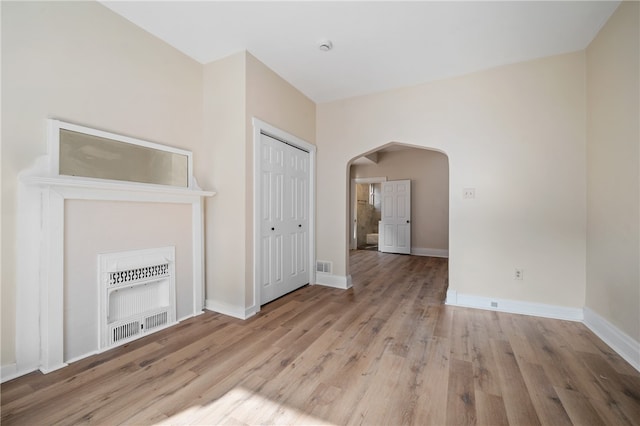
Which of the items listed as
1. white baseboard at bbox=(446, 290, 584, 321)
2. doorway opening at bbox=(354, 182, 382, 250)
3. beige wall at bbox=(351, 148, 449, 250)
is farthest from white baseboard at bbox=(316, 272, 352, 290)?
doorway opening at bbox=(354, 182, 382, 250)

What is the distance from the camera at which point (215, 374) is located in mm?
1788

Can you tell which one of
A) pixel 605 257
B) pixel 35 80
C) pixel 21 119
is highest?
pixel 35 80

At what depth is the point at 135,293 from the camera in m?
2.34

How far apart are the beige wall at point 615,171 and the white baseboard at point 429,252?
13.1 ft

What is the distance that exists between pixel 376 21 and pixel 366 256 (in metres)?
5.16

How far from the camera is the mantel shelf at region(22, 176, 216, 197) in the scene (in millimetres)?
1709

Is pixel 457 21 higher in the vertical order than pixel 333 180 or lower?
higher

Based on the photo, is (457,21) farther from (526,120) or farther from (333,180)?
(333,180)

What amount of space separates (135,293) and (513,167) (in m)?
4.13

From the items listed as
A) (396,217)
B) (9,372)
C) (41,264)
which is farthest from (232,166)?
(396,217)

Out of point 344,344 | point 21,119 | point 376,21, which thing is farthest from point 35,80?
point 344,344

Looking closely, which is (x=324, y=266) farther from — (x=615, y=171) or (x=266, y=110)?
(x=615, y=171)

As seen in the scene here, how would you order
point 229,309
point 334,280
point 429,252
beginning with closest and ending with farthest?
point 229,309
point 334,280
point 429,252

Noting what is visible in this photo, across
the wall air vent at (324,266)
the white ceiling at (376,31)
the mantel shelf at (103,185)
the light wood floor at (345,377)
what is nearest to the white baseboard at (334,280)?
the wall air vent at (324,266)
